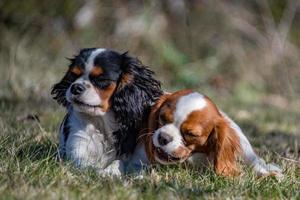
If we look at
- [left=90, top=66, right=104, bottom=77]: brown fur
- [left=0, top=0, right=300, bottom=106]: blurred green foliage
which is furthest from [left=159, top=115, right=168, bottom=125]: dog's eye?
[left=0, top=0, right=300, bottom=106]: blurred green foliage

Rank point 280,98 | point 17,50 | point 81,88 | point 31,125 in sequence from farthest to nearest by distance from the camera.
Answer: point 280,98 < point 17,50 < point 31,125 < point 81,88

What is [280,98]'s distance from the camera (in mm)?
13422

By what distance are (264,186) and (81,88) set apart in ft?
4.67

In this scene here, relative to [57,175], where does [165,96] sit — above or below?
above

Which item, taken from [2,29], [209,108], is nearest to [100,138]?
[209,108]

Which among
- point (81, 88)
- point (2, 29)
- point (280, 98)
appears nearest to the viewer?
point (81, 88)

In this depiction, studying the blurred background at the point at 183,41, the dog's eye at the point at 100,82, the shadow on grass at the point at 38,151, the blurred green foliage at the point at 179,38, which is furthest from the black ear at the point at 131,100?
the blurred green foliage at the point at 179,38

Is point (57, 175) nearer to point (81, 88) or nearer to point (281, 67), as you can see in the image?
point (81, 88)

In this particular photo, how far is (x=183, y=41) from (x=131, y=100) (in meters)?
9.07

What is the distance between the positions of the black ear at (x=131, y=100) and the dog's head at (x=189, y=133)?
0.18 meters

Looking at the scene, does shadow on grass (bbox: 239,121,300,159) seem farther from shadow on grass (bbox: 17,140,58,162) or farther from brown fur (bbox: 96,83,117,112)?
shadow on grass (bbox: 17,140,58,162)

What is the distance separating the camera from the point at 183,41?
46.5 ft

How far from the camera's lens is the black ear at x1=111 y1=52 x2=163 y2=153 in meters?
5.16

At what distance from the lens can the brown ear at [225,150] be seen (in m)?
4.95
